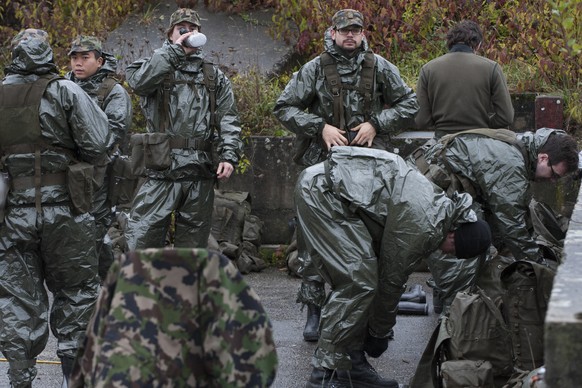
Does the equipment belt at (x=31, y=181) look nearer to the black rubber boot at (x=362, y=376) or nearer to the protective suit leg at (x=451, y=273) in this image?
the black rubber boot at (x=362, y=376)

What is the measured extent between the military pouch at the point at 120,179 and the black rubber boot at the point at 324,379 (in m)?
2.30

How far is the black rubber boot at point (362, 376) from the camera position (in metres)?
6.47

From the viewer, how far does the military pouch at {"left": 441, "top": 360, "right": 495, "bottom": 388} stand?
5.87 m

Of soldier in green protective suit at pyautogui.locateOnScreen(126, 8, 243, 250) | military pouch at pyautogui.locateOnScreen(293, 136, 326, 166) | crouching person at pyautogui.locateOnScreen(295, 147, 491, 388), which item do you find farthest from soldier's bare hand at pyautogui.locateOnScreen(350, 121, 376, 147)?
crouching person at pyautogui.locateOnScreen(295, 147, 491, 388)

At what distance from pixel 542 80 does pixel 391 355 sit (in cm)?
425

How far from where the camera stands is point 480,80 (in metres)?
8.17

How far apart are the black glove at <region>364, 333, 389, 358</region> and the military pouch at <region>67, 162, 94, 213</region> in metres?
1.78

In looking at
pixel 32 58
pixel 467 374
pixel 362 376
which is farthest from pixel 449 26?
pixel 467 374

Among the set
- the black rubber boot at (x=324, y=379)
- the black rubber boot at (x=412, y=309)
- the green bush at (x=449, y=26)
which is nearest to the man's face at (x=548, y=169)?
the black rubber boot at (x=412, y=309)

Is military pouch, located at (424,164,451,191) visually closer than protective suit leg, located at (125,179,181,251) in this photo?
Yes

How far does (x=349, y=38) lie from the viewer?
25.5 feet

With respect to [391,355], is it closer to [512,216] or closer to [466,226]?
[512,216]

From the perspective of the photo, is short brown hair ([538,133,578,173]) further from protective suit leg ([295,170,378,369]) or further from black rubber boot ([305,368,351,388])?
black rubber boot ([305,368,351,388])

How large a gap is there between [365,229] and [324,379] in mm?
907
